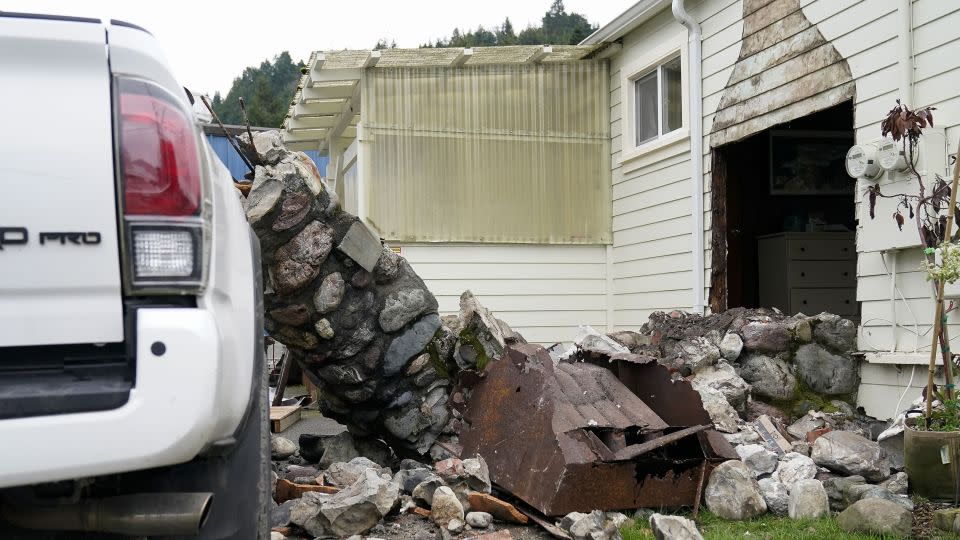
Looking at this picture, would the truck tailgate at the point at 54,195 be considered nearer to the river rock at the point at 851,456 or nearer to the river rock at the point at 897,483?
the river rock at the point at 897,483

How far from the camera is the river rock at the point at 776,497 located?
4570 mm

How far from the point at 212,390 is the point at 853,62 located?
19.7ft

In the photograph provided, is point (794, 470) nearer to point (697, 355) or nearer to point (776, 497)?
point (776, 497)

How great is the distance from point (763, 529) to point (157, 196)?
3486mm

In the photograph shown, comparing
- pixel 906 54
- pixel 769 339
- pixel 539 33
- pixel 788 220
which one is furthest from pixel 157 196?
pixel 539 33

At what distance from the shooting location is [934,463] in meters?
4.55

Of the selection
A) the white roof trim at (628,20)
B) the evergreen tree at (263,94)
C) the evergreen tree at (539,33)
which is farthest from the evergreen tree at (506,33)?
the white roof trim at (628,20)

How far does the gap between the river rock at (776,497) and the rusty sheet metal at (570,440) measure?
426mm

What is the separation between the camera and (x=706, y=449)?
455cm

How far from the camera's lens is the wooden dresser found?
882 cm

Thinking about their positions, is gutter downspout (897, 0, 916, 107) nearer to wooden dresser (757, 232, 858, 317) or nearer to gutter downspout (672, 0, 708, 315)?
gutter downspout (672, 0, 708, 315)

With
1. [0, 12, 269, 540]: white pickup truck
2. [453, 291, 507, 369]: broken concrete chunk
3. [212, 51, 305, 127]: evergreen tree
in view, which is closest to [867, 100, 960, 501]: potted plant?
[453, 291, 507, 369]: broken concrete chunk

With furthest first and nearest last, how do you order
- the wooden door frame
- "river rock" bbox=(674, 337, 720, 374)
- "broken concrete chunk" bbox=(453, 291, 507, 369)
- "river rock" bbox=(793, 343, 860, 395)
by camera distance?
1. the wooden door frame
2. "river rock" bbox=(674, 337, 720, 374)
3. "river rock" bbox=(793, 343, 860, 395)
4. "broken concrete chunk" bbox=(453, 291, 507, 369)

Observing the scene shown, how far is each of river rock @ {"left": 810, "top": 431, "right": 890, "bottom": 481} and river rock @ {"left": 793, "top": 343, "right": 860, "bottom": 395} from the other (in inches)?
39.1
